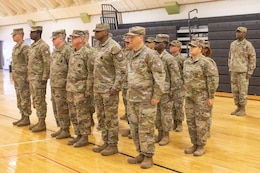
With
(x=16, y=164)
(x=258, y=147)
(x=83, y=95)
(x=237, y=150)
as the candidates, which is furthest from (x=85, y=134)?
(x=258, y=147)

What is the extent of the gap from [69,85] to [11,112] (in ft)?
10.9

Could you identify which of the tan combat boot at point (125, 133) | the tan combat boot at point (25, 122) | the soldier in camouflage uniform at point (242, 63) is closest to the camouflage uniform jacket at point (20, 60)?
the tan combat boot at point (25, 122)

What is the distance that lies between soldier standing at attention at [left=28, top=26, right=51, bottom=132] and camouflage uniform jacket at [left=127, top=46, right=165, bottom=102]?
1.96 meters

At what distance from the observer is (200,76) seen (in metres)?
4.05

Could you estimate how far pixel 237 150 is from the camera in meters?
4.42

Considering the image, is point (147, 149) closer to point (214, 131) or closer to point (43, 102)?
point (214, 131)

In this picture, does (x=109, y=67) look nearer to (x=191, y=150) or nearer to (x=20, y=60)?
(x=191, y=150)

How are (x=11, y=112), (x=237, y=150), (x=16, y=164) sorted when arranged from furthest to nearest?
1. (x=11, y=112)
2. (x=237, y=150)
3. (x=16, y=164)

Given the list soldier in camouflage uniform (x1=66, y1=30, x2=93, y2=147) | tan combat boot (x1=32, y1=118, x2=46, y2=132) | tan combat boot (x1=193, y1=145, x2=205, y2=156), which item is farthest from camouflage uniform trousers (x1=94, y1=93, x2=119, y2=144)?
tan combat boot (x1=32, y1=118, x2=46, y2=132)

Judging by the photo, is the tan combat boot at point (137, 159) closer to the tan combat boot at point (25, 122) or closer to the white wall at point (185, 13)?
the tan combat boot at point (25, 122)

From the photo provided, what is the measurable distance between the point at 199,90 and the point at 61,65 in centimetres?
195

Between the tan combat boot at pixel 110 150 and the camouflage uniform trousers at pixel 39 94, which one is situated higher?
the camouflage uniform trousers at pixel 39 94

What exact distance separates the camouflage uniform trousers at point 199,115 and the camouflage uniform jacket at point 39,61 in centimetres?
227

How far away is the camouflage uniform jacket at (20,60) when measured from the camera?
5.72 metres
